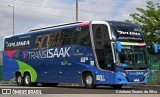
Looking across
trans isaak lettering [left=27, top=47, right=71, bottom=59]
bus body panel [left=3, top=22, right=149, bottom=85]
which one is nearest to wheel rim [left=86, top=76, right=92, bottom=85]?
bus body panel [left=3, top=22, right=149, bottom=85]

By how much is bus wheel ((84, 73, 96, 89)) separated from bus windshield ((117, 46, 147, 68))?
7.20 feet

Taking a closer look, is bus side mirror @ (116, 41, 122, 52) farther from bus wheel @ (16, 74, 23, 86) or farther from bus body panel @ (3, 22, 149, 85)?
bus wheel @ (16, 74, 23, 86)

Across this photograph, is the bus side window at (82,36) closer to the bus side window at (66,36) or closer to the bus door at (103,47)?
the bus side window at (66,36)

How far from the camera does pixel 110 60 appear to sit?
21.1 metres

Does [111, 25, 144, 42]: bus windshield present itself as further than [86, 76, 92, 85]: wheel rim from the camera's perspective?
No

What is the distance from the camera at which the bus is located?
2105 cm

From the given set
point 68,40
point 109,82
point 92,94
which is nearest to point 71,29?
point 68,40

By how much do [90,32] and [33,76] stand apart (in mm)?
7426

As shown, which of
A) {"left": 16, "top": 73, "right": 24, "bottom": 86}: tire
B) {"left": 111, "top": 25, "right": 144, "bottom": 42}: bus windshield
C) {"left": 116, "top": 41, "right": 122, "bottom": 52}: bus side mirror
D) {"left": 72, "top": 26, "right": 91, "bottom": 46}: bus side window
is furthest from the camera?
{"left": 16, "top": 73, "right": 24, "bottom": 86}: tire

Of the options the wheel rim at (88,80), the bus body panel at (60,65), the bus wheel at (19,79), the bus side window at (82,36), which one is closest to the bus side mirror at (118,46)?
the bus body panel at (60,65)

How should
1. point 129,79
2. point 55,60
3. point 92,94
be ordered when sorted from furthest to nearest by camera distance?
point 55,60 → point 129,79 → point 92,94

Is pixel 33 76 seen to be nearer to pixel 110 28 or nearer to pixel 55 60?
pixel 55 60

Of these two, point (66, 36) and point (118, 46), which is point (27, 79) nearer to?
point (66, 36)

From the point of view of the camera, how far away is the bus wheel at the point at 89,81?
72.5 feet
